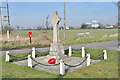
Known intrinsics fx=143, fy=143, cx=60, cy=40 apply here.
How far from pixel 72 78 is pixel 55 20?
4.57 m

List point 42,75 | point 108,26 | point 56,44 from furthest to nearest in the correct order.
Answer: point 108,26 → point 56,44 → point 42,75

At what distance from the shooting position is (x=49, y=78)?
6160 millimetres

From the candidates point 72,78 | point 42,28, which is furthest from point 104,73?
point 42,28

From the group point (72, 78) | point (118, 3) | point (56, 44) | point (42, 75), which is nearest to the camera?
point (72, 78)

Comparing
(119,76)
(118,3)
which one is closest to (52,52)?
(119,76)

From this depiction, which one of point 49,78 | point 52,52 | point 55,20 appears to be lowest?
point 49,78

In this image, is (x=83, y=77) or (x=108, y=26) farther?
(x=108, y=26)

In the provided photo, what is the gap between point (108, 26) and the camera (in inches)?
4257

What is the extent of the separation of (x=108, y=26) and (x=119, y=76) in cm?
10791

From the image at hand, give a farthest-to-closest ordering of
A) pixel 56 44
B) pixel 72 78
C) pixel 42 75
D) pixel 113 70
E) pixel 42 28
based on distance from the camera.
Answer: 1. pixel 42 28
2. pixel 56 44
3. pixel 113 70
4. pixel 42 75
5. pixel 72 78

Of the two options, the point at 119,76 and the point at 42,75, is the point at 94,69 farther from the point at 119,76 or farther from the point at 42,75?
the point at 42,75

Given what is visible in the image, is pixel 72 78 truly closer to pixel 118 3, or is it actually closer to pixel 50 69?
pixel 50 69

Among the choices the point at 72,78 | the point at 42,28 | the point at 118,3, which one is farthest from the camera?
the point at 42,28

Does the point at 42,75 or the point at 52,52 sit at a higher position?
the point at 52,52
